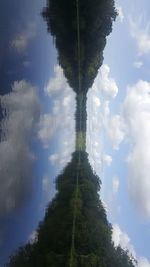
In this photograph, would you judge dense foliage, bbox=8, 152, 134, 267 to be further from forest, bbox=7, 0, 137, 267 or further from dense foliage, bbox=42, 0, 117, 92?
dense foliage, bbox=42, 0, 117, 92

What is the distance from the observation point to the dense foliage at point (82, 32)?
3.79 meters

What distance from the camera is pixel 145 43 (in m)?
3.76

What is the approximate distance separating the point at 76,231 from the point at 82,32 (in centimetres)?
220

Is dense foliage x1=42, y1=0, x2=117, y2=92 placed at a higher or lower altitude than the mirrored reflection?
higher

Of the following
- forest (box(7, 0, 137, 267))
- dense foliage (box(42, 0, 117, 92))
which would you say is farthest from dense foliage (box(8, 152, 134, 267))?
dense foliage (box(42, 0, 117, 92))

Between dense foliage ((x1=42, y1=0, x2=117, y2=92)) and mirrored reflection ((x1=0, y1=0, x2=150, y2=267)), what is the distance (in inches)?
0.6

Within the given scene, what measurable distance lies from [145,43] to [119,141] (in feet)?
3.30

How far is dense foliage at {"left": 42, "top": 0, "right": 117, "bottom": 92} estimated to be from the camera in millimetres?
3785

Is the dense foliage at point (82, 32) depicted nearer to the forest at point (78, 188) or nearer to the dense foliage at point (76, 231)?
the forest at point (78, 188)

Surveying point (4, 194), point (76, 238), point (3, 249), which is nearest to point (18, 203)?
point (4, 194)

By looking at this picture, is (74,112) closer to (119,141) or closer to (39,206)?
(119,141)

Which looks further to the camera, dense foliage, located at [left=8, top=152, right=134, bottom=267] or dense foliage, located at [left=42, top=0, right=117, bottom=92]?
dense foliage, located at [left=42, top=0, right=117, bottom=92]

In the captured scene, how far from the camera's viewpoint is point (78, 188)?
3639mm

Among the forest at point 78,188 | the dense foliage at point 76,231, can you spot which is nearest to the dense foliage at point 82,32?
the forest at point 78,188
